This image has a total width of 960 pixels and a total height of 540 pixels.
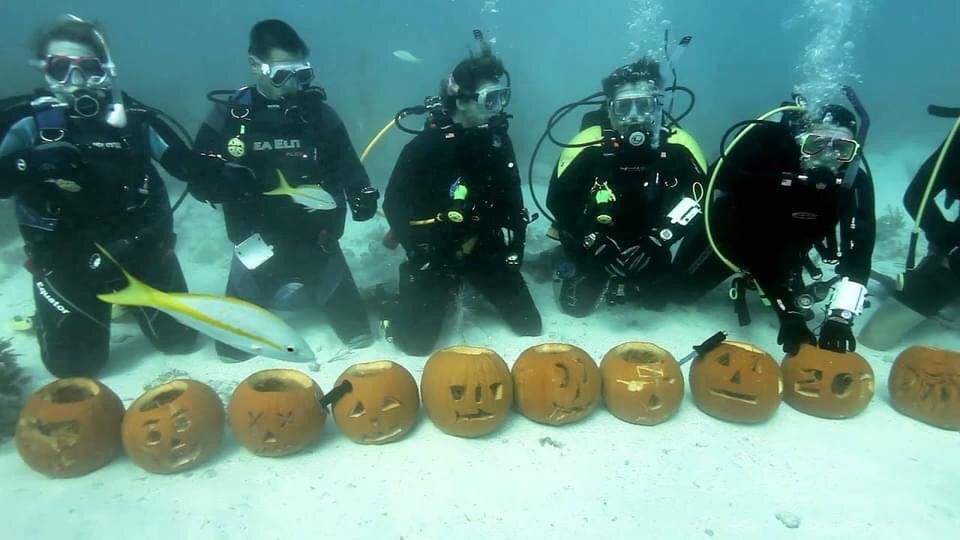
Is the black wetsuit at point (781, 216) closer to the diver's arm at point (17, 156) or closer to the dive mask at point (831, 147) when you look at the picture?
the dive mask at point (831, 147)

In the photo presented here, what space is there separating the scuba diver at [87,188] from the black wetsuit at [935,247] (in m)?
6.54

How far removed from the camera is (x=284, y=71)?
16.5 feet

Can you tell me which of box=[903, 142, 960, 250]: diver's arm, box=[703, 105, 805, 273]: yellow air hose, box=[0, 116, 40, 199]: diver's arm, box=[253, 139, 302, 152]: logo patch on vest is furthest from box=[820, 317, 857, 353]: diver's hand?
box=[0, 116, 40, 199]: diver's arm

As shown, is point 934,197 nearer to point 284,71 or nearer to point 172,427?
point 284,71

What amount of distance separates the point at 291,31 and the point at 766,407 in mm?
5160

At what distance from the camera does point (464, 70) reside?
17.0 ft

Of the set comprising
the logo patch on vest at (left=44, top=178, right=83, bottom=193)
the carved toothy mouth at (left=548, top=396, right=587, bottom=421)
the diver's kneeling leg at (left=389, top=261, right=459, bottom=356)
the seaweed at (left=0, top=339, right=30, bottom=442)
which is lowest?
the seaweed at (left=0, top=339, right=30, bottom=442)

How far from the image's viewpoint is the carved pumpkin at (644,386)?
4207 mm

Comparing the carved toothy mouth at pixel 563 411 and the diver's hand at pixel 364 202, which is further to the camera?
the diver's hand at pixel 364 202

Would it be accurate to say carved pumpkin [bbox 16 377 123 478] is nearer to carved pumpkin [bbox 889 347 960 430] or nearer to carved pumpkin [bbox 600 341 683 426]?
carved pumpkin [bbox 600 341 683 426]

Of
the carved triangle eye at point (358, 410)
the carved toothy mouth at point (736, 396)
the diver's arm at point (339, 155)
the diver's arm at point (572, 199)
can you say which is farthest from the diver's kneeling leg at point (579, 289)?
the carved triangle eye at point (358, 410)

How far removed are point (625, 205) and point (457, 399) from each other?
2.87 metres

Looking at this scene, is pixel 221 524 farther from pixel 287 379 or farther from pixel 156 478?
pixel 287 379

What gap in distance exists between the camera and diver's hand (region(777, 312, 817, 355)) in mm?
4562
